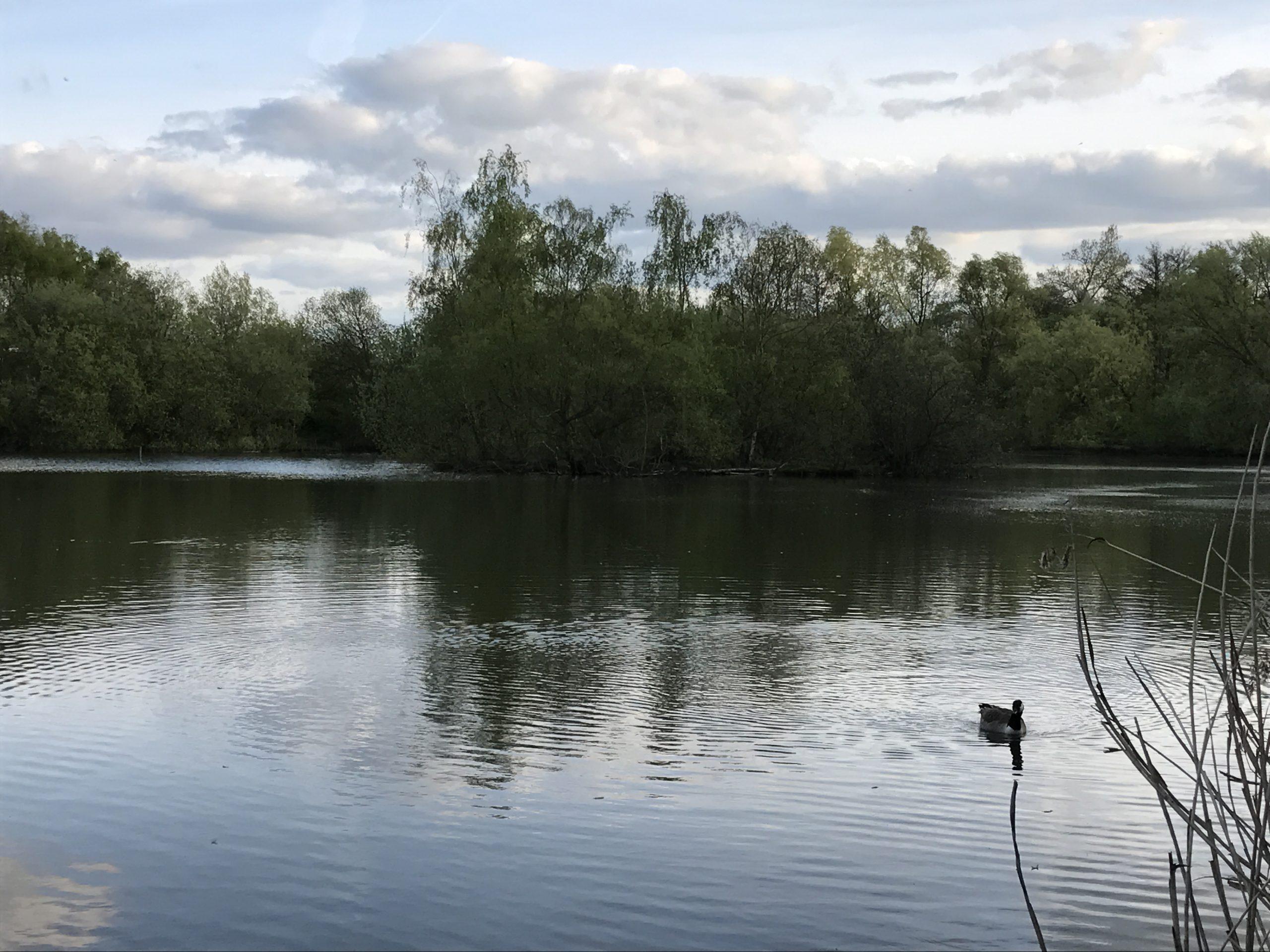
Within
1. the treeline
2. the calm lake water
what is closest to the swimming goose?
the calm lake water

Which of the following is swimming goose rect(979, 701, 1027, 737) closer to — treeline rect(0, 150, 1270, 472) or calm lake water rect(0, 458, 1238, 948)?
calm lake water rect(0, 458, 1238, 948)

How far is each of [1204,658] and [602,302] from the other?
130ft

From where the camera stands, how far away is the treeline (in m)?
52.5

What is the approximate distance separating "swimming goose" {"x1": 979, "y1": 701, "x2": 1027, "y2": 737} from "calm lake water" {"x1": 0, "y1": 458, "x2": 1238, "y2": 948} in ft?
0.45

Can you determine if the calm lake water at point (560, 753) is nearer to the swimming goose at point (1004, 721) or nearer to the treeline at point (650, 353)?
the swimming goose at point (1004, 721)

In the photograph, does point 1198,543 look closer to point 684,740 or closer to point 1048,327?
point 684,740

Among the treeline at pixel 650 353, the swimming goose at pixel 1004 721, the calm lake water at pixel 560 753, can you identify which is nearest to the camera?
the calm lake water at pixel 560 753

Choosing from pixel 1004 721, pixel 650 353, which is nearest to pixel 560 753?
pixel 1004 721

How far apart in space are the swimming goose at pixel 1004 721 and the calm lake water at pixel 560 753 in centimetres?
14

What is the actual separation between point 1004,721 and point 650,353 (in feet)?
135

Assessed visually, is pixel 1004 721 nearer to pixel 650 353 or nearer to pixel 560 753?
pixel 560 753

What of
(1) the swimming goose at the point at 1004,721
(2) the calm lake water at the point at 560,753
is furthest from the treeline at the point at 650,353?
(1) the swimming goose at the point at 1004,721

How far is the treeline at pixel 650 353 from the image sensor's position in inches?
2068

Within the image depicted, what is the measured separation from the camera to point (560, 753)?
998 cm
